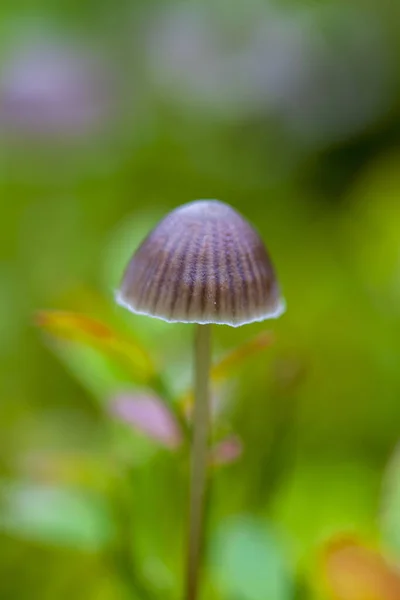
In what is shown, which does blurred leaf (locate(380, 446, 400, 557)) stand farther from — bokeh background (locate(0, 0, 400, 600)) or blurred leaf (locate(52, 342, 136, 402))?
blurred leaf (locate(52, 342, 136, 402))

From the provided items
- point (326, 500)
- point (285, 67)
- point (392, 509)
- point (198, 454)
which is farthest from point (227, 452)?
point (285, 67)

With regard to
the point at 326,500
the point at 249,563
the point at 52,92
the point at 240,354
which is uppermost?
the point at 52,92

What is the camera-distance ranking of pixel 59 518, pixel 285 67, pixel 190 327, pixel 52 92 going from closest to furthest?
pixel 59 518
pixel 190 327
pixel 52 92
pixel 285 67

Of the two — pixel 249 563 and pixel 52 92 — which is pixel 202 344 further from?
pixel 52 92

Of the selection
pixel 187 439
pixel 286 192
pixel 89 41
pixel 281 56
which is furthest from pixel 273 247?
pixel 89 41

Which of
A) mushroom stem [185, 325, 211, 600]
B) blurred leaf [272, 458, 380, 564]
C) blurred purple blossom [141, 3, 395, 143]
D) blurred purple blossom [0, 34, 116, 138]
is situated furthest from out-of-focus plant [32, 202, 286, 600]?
blurred purple blossom [141, 3, 395, 143]

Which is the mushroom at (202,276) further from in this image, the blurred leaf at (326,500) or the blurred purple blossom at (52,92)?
the blurred purple blossom at (52,92)

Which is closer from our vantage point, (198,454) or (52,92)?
(198,454)

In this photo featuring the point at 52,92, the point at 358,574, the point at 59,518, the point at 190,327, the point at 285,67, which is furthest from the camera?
the point at 285,67
